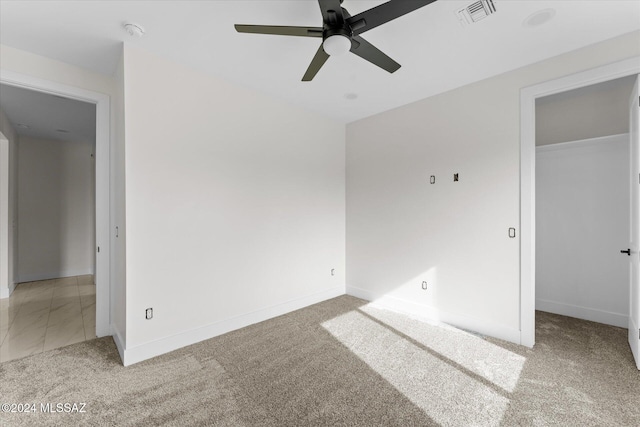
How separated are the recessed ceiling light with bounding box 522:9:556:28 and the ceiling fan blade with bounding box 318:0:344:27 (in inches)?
58.2

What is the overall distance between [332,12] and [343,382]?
2.46 metres

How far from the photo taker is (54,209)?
5.46m

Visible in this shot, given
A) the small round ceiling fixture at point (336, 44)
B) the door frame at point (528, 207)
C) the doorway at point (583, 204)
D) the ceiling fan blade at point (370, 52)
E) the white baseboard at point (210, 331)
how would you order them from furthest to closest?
the doorway at point (583, 204) → the door frame at point (528, 207) → the white baseboard at point (210, 331) → the ceiling fan blade at point (370, 52) → the small round ceiling fixture at point (336, 44)

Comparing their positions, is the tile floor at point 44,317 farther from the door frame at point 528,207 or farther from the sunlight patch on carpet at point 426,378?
the door frame at point 528,207

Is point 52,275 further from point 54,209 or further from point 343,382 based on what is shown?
point 343,382

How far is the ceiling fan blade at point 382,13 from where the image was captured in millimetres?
1503

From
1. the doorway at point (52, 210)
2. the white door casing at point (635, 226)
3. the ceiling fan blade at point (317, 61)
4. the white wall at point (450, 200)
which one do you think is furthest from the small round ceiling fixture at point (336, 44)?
the doorway at point (52, 210)

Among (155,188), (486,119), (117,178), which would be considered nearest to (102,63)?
(117,178)

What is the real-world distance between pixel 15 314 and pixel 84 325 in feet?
3.80

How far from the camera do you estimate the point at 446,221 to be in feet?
10.9

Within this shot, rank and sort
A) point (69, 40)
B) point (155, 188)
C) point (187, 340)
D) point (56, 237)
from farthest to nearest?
point (56, 237) → point (187, 340) → point (155, 188) → point (69, 40)

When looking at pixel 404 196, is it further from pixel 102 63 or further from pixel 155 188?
pixel 102 63


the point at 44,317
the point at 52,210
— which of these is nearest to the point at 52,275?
the point at 52,210

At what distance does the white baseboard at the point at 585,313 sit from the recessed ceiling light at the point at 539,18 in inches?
124
